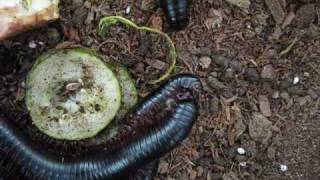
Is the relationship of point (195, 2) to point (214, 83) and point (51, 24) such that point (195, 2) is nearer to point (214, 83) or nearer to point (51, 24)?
point (214, 83)

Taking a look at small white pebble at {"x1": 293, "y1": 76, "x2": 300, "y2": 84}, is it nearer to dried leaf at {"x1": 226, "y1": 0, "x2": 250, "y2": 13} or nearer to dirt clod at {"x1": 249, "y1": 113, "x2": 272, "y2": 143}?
dirt clod at {"x1": 249, "y1": 113, "x2": 272, "y2": 143}

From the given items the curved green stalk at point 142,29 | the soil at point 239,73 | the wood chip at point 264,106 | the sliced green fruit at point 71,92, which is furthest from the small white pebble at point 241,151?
the sliced green fruit at point 71,92

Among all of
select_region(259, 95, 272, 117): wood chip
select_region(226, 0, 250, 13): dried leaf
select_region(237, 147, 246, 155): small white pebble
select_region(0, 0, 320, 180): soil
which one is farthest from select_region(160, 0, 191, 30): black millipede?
select_region(237, 147, 246, 155): small white pebble

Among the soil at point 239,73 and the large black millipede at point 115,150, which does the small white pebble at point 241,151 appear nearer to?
the soil at point 239,73

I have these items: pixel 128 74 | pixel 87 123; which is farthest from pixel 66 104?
pixel 128 74

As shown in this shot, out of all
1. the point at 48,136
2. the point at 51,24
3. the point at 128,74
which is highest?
the point at 51,24

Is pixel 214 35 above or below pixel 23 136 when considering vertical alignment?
above
